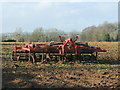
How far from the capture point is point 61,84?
17.3 feet

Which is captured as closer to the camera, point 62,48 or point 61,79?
point 61,79

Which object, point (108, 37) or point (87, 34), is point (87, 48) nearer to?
point (87, 34)

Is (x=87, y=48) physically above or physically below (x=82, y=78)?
above

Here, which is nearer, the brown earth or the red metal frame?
the brown earth

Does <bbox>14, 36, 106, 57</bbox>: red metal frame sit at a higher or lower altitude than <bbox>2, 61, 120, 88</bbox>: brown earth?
higher

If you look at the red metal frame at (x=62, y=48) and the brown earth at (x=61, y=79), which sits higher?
the red metal frame at (x=62, y=48)

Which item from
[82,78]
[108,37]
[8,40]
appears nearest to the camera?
[82,78]

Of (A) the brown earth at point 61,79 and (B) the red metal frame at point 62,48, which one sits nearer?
(A) the brown earth at point 61,79

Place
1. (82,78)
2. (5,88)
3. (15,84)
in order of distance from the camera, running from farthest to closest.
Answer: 1. (82,78)
2. (15,84)
3. (5,88)

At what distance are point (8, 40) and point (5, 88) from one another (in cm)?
2979

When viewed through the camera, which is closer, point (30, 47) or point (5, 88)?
point (5, 88)

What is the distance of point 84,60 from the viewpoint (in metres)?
9.17

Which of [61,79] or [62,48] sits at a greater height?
[62,48]

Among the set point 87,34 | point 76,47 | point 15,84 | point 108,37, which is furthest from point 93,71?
point 108,37
